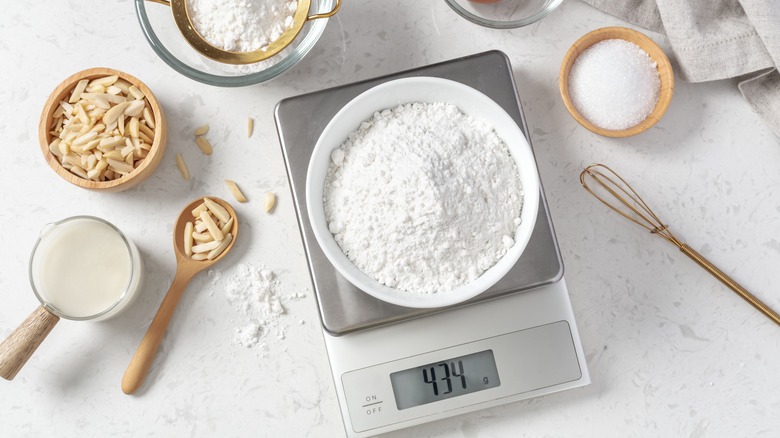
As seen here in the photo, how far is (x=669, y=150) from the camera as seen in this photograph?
1.13 meters

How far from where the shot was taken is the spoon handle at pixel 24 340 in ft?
3.21

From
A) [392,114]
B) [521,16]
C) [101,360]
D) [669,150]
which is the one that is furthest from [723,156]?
[101,360]

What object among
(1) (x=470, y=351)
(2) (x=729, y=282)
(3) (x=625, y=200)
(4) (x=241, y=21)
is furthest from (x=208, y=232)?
(2) (x=729, y=282)

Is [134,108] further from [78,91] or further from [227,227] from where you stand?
[227,227]

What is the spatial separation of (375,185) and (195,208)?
369mm

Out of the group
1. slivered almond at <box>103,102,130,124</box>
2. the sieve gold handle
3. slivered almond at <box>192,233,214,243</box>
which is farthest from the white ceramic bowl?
slivered almond at <box>103,102,130,124</box>

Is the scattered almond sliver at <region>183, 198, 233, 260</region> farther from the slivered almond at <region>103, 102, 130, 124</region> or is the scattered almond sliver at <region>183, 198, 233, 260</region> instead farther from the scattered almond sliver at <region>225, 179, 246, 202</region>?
the slivered almond at <region>103, 102, 130, 124</region>

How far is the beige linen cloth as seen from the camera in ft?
3.46

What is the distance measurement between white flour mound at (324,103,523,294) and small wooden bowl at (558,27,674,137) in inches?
8.5

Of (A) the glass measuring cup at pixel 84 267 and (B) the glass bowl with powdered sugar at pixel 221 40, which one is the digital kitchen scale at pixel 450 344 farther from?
(A) the glass measuring cup at pixel 84 267

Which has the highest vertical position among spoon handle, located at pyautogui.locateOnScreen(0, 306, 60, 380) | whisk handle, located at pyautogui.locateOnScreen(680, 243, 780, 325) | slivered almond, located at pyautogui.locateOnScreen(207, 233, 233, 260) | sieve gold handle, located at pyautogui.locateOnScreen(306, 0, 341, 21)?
sieve gold handle, located at pyautogui.locateOnScreen(306, 0, 341, 21)

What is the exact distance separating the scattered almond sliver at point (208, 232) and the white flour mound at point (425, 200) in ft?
0.78

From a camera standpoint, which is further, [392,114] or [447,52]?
[447,52]

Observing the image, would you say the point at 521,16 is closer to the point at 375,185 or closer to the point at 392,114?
the point at 392,114
